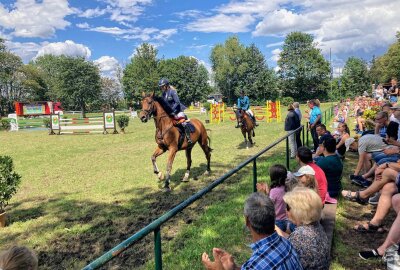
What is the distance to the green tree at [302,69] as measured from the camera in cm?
7769

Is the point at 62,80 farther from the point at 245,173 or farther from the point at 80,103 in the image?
the point at 245,173

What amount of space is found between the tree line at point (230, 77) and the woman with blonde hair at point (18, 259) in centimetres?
6491

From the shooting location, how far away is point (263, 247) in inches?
92.9

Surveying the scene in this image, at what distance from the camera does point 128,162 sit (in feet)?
40.9

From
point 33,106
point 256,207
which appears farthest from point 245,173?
point 33,106

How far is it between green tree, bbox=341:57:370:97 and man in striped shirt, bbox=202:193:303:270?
9266 centimetres

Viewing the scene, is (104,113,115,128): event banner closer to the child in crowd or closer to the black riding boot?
the black riding boot

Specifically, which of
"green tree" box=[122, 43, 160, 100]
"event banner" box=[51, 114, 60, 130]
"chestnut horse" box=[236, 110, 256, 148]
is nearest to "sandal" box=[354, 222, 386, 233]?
"chestnut horse" box=[236, 110, 256, 148]

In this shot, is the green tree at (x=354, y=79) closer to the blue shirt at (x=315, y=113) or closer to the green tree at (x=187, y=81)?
the green tree at (x=187, y=81)

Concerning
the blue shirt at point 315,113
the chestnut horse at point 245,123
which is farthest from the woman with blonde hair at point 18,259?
the chestnut horse at point 245,123

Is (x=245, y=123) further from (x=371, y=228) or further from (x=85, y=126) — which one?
(x=85, y=126)

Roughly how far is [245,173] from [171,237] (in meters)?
4.47

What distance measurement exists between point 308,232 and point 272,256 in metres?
0.79

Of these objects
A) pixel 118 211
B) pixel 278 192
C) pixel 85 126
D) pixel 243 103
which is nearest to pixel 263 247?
pixel 278 192
